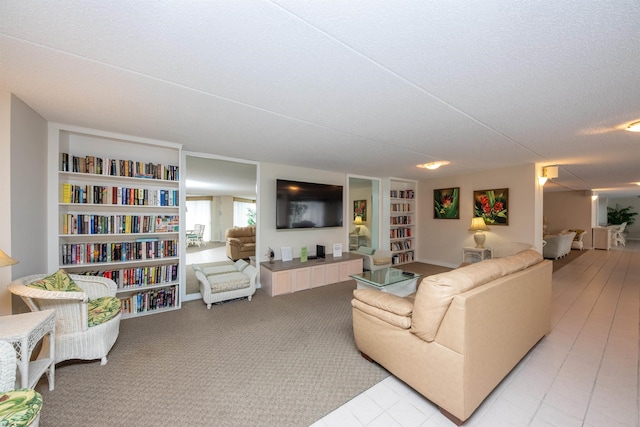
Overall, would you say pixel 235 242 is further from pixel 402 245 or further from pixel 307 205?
pixel 402 245

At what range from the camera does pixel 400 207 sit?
21.2ft

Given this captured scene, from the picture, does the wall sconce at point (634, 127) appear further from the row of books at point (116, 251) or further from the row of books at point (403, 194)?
the row of books at point (116, 251)

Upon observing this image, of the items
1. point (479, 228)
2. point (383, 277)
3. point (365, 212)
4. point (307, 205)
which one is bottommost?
point (383, 277)

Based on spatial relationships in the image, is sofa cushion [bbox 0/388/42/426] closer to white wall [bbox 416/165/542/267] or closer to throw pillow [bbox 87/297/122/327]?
throw pillow [bbox 87/297/122/327]

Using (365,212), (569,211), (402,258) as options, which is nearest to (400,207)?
(365,212)

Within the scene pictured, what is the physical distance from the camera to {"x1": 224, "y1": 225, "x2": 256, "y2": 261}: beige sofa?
6742 mm

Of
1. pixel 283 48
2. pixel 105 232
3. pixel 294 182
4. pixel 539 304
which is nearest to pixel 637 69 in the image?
pixel 539 304

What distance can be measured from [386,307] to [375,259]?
319 centimetres

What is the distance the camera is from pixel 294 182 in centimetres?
455

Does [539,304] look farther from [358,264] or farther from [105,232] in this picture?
[105,232]

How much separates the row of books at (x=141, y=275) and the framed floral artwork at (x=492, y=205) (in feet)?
19.1

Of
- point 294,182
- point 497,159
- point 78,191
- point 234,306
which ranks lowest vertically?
point 234,306

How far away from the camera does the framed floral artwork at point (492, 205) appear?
481 centimetres

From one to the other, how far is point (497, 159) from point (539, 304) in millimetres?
2721
